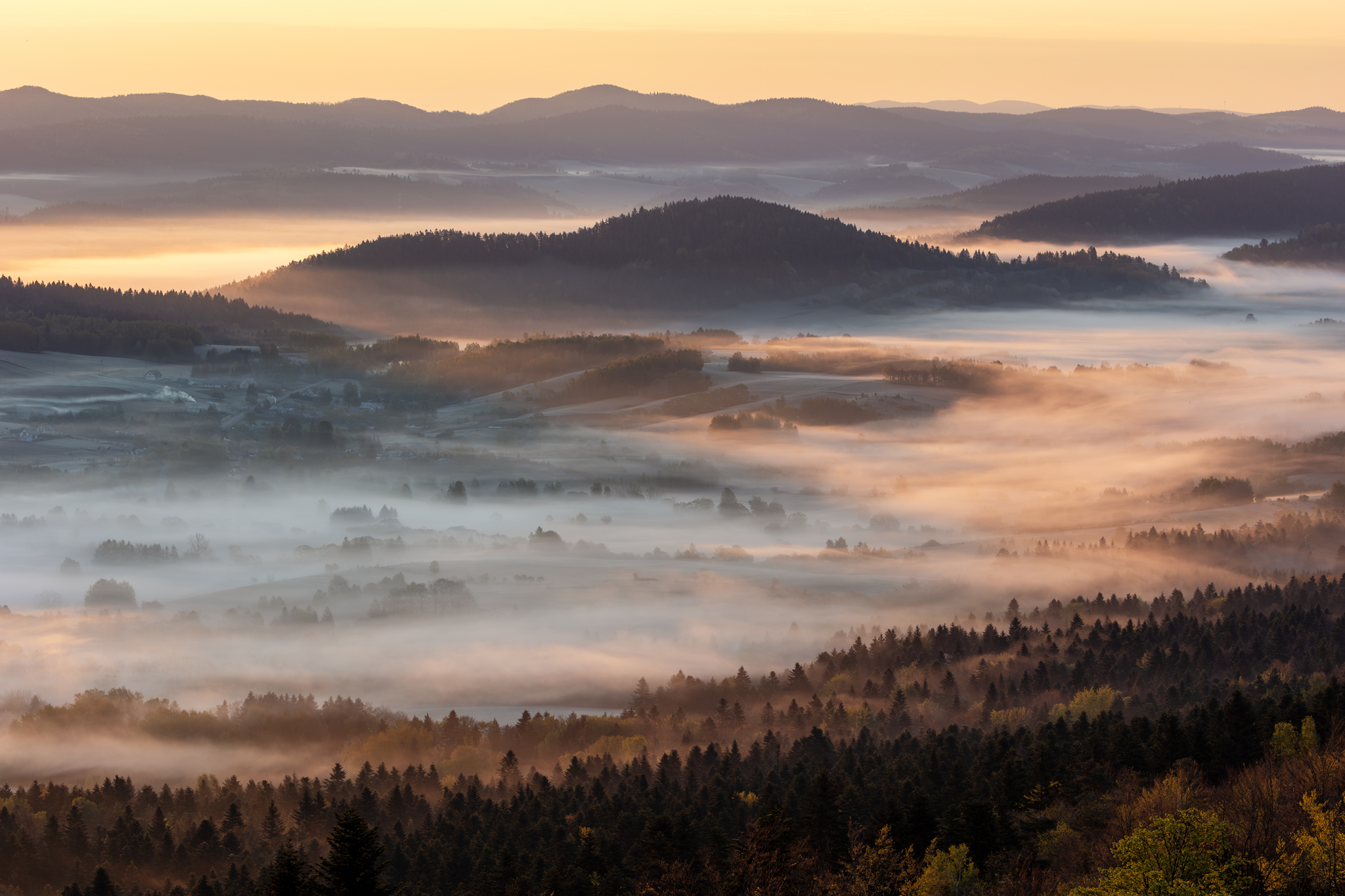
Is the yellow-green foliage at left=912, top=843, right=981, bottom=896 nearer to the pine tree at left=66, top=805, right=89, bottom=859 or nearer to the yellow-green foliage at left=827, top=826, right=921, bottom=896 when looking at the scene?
the yellow-green foliage at left=827, top=826, right=921, bottom=896

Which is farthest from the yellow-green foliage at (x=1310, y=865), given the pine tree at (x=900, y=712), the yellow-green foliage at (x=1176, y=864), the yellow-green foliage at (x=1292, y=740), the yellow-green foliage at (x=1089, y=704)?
the pine tree at (x=900, y=712)

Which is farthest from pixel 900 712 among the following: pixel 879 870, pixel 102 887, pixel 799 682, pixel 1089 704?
pixel 102 887

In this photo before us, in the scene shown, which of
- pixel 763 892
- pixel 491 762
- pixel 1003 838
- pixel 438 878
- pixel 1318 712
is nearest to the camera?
pixel 763 892

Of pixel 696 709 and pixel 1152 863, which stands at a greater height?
pixel 1152 863

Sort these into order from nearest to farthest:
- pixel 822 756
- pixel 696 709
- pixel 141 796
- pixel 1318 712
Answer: pixel 1318 712 → pixel 822 756 → pixel 141 796 → pixel 696 709

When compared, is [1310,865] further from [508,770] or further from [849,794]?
[508,770]

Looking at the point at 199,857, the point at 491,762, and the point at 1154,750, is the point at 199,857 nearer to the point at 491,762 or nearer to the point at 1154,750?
the point at 491,762

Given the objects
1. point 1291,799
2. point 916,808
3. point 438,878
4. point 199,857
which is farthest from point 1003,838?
point 199,857

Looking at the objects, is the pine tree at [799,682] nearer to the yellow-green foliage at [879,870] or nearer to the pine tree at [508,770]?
the pine tree at [508,770]
